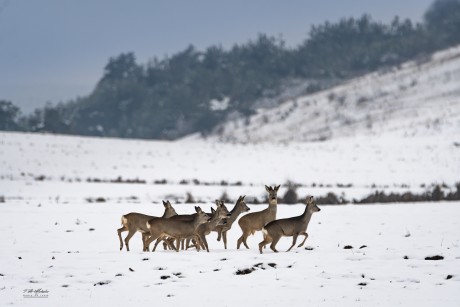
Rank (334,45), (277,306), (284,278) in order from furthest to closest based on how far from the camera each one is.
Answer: (334,45) → (284,278) → (277,306)

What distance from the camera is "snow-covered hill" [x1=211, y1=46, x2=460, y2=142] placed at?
7006 centimetres

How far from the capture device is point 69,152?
5206 cm

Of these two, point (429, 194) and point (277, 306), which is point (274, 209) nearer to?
point (277, 306)

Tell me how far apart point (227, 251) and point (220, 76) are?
12030 centimetres

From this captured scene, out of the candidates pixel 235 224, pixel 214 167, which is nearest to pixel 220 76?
pixel 214 167

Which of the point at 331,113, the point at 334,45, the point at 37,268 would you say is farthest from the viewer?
the point at 334,45

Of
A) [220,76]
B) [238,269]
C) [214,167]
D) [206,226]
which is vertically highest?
[220,76]

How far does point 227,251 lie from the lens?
16438 mm

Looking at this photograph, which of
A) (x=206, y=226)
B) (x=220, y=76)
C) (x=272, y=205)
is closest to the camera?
(x=206, y=226)

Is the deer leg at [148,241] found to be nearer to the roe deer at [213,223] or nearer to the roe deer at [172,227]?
the roe deer at [172,227]

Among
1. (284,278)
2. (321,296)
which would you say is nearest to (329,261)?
(284,278)

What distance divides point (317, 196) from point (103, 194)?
8936mm

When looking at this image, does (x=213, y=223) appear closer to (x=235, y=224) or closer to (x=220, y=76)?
(x=235, y=224)

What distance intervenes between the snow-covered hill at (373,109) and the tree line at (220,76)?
41.4 feet
